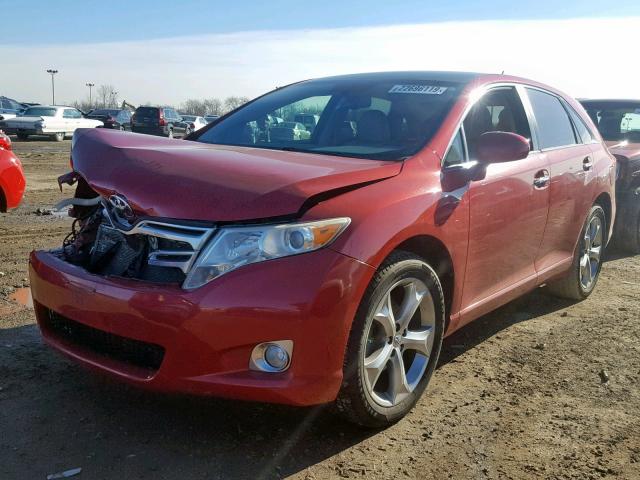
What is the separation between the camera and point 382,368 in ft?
9.78

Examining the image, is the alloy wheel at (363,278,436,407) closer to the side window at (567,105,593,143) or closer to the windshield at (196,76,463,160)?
the windshield at (196,76,463,160)

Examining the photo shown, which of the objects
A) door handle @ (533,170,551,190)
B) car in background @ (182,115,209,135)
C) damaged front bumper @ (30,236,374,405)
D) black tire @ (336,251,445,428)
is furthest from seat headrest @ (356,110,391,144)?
car in background @ (182,115,209,135)

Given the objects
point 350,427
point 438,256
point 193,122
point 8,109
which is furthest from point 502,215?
point 8,109

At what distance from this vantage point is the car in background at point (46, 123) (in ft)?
92.2

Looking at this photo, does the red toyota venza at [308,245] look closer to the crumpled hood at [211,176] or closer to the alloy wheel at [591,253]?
the crumpled hood at [211,176]

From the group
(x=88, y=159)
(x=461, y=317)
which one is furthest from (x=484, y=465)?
(x=88, y=159)

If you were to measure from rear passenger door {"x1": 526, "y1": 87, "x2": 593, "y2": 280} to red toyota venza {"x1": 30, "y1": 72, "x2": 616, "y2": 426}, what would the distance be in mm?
186

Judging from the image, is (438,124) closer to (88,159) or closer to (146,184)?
(146,184)

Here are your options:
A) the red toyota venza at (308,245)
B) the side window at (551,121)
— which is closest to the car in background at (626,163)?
the side window at (551,121)

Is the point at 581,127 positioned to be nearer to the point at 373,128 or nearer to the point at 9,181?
the point at 373,128

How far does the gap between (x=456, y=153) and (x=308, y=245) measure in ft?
4.41

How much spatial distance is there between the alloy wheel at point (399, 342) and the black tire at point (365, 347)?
0.11ft

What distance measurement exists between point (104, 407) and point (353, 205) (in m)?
1.64

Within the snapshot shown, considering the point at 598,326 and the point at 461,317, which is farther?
the point at 598,326
